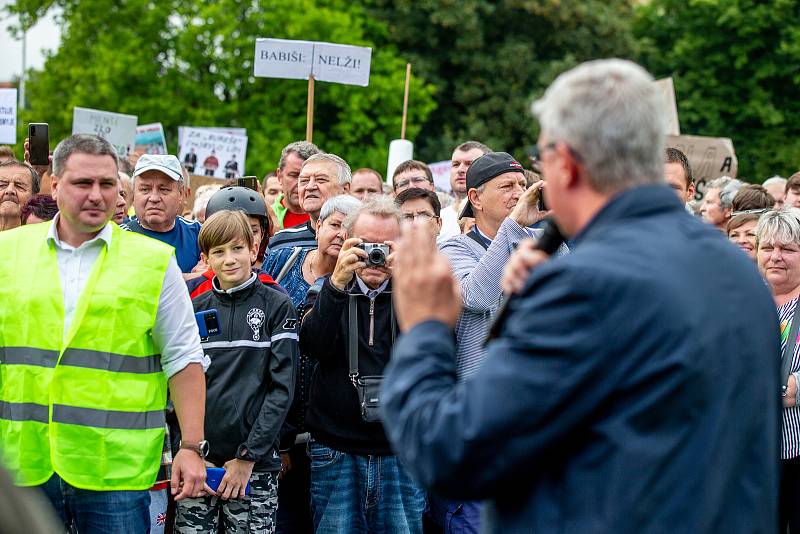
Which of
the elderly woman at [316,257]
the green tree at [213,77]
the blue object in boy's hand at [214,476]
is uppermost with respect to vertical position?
the green tree at [213,77]

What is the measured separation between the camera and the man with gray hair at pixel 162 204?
21.6 feet

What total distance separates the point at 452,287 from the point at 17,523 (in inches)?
48.4

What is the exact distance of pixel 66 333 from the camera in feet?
13.9

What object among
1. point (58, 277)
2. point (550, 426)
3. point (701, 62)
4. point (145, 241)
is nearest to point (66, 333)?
point (58, 277)

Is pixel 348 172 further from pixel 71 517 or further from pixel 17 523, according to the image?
pixel 17 523

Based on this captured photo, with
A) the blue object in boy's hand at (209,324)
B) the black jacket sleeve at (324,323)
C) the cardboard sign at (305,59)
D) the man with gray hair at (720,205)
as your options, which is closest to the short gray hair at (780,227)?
the black jacket sleeve at (324,323)

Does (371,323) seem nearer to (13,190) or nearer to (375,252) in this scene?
(375,252)

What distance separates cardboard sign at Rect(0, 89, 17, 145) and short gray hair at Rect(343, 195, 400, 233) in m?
6.31

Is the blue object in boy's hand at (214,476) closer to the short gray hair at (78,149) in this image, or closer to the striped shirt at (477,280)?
the striped shirt at (477,280)

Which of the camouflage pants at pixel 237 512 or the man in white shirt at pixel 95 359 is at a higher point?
the man in white shirt at pixel 95 359

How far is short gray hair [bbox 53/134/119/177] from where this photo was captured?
4559mm

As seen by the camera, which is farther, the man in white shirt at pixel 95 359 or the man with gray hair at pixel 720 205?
the man with gray hair at pixel 720 205

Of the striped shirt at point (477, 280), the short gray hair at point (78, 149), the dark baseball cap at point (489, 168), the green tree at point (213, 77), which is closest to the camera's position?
the short gray hair at point (78, 149)

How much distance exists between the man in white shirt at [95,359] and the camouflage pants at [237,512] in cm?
87
